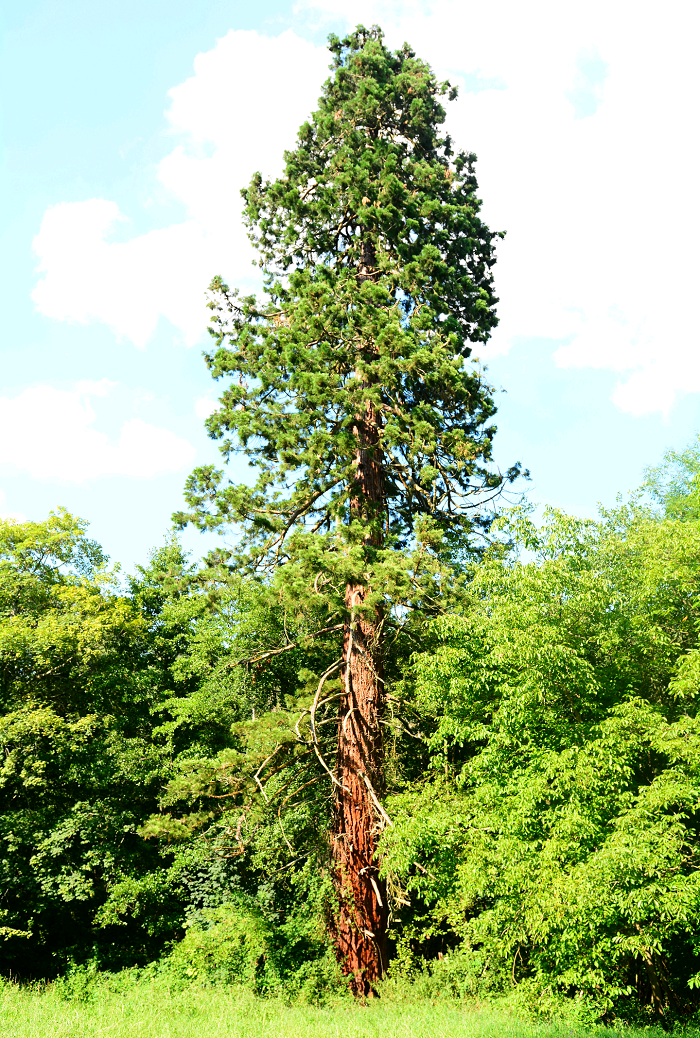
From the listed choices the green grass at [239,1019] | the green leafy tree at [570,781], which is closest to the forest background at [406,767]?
the green leafy tree at [570,781]

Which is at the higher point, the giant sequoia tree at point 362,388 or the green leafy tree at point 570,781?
the giant sequoia tree at point 362,388

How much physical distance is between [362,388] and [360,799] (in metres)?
8.06

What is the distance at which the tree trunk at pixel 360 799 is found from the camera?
13.8 meters

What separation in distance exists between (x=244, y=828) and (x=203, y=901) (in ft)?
19.4

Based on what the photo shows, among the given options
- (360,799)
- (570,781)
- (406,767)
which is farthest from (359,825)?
(570,781)

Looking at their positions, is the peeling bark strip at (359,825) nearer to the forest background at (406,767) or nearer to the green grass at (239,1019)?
the forest background at (406,767)

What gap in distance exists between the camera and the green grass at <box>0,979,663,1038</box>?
960cm

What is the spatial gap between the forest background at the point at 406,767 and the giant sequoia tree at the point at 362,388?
1.26ft

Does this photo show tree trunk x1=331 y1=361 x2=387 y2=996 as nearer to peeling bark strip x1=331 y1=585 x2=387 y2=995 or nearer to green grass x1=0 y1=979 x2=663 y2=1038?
peeling bark strip x1=331 y1=585 x2=387 y2=995

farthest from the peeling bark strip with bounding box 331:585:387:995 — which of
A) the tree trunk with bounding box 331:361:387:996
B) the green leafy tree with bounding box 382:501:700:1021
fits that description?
the green leafy tree with bounding box 382:501:700:1021

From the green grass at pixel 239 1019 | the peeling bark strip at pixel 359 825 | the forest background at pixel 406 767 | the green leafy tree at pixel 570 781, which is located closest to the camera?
the green grass at pixel 239 1019

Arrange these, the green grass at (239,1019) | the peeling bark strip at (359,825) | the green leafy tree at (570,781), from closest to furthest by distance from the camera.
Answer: the green grass at (239,1019) → the green leafy tree at (570,781) → the peeling bark strip at (359,825)

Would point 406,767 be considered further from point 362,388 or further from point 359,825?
point 362,388

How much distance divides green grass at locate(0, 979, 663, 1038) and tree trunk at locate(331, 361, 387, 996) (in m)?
0.98
